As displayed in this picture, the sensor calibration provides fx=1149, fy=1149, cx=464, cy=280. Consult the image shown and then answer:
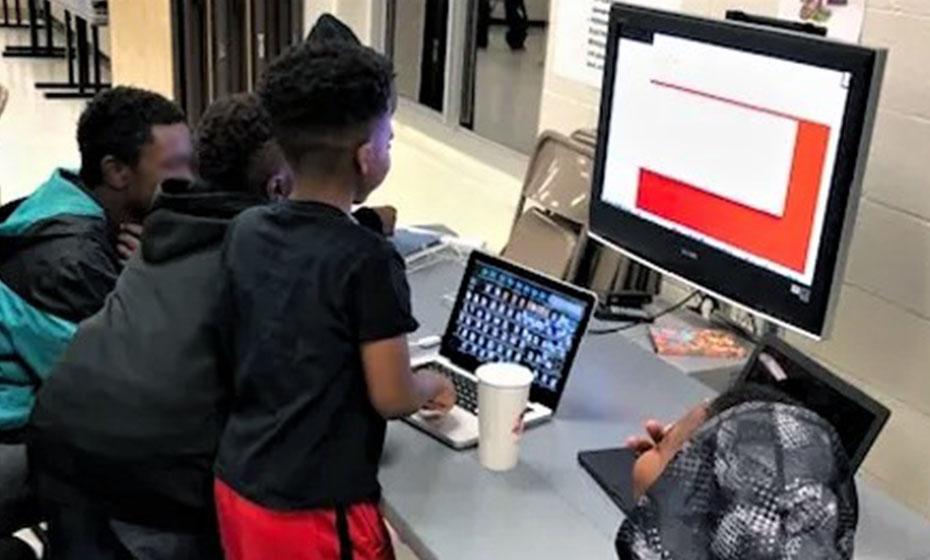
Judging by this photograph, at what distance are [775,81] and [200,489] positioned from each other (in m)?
1.07

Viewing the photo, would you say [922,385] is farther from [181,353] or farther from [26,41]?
[26,41]

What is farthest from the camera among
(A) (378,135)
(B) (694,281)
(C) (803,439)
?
(B) (694,281)

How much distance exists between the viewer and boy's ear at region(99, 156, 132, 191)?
84.7 inches

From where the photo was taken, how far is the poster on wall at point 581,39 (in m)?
2.78

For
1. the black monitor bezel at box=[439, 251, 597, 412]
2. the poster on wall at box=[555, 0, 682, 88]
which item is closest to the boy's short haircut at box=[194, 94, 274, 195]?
A: the black monitor bezel at box=[439, 251, 597, 412]

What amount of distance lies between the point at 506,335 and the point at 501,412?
267mm

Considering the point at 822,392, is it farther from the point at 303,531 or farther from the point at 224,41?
the point at 224,41

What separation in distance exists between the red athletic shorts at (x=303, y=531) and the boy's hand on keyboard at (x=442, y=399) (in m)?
0.20

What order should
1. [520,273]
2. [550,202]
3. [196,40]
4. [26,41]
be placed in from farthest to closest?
[26,41] < [196,40] < [550,202] < [520,273]

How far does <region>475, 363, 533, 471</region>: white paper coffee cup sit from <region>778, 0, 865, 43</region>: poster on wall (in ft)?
3.03

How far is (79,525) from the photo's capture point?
1864mm

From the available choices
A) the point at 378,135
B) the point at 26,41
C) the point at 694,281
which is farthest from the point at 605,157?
the point at 26,41

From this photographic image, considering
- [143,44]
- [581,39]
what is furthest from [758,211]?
[143,44]

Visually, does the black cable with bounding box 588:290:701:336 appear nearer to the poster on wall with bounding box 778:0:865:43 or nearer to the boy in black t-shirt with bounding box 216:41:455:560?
the poster on wall with bounding box 778:0:865:43
